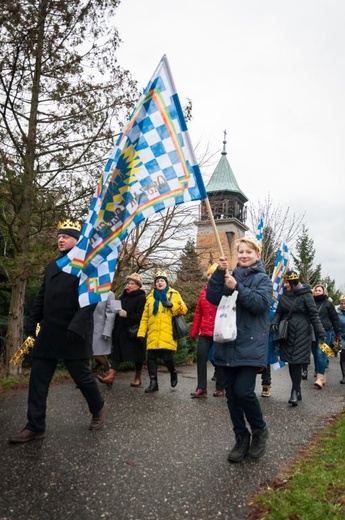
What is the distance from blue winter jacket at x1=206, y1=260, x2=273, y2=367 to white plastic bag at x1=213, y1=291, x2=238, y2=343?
0.06 meters

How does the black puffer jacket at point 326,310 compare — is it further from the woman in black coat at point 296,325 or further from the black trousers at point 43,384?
the black trousers at point 43,384

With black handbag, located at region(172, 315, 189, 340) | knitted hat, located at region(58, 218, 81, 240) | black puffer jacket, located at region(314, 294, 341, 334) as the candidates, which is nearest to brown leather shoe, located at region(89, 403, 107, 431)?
knitted hat, located at region(58, 218, 81, 240)

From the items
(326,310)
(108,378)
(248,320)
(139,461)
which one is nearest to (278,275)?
(326,310)

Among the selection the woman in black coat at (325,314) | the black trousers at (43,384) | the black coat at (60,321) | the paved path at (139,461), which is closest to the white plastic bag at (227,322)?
the paved path at (139,461)

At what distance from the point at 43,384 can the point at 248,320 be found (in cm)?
213

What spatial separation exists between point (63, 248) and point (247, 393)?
7.54 feet

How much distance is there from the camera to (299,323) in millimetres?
7141

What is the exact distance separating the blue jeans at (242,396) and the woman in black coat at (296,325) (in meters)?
2.97

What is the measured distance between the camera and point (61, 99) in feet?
28.4

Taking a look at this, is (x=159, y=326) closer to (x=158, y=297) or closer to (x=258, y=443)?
(x=158, y=297)

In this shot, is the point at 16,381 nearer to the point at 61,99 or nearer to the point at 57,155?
the point at 57,155

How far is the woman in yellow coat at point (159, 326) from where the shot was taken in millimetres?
7555

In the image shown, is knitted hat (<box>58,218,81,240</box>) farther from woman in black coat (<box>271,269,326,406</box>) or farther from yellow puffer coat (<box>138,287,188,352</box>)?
woman in black coat (<box>271,269,326,406</box>)

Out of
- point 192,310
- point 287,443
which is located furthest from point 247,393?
point 192,310
